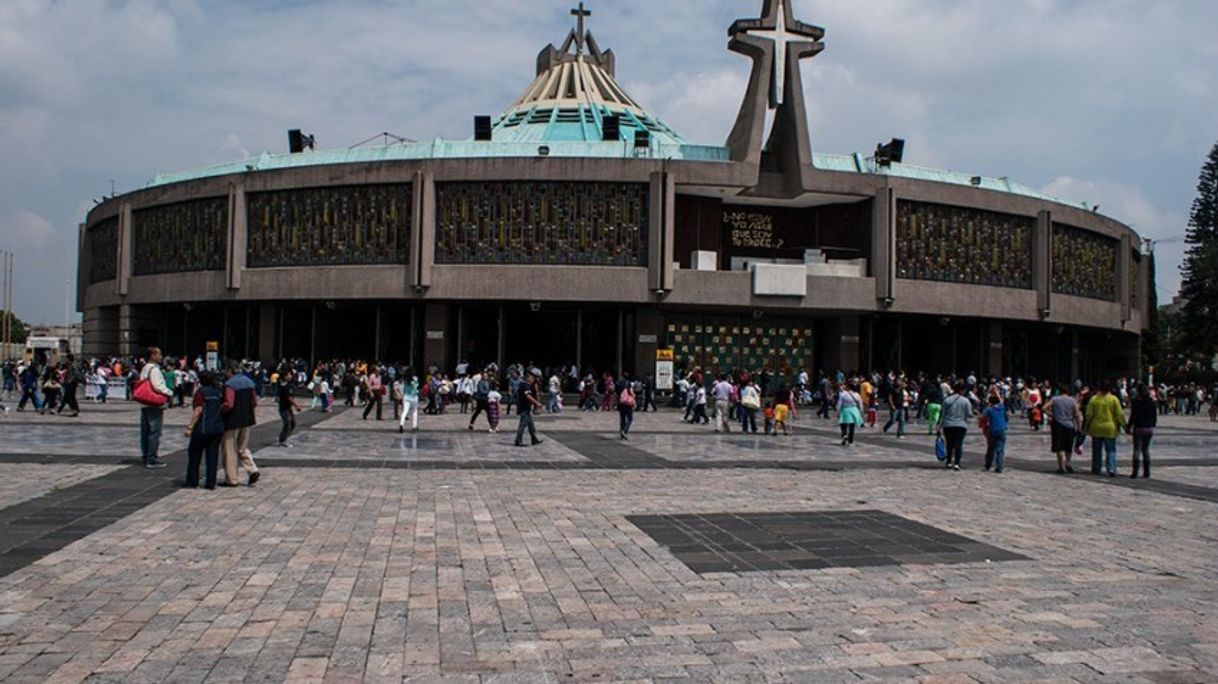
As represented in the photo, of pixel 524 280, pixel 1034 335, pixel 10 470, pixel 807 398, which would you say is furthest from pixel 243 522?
pixel 1034 335

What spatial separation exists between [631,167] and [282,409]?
2185 cm

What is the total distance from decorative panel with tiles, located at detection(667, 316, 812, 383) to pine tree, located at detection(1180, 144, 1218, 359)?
34482 millimetres

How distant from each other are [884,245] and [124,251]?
33.9 meters

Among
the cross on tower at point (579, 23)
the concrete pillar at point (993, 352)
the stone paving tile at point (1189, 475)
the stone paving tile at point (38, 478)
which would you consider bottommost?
the stone paving tile at point (1189, 475)

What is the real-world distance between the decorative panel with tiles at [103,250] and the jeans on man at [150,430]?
36.5 meters

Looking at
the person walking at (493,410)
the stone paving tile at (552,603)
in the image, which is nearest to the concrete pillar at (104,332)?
the person walking at (493,410)

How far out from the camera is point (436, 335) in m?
37.5

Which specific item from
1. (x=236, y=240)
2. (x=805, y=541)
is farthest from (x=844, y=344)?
(x=805, y=541)

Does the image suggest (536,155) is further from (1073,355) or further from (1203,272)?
(1203,272)

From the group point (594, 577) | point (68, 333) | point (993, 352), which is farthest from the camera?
point (68, 333)

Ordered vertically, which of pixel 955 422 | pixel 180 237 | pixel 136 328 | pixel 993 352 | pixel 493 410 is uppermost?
pixel 180 237

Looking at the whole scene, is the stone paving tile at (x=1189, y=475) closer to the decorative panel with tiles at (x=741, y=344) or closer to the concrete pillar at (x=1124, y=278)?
the decorative panel with tiles at (x=741, y=344)

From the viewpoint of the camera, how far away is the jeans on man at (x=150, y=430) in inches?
498

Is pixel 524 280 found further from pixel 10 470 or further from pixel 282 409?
pixel 10 470
